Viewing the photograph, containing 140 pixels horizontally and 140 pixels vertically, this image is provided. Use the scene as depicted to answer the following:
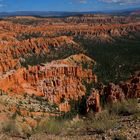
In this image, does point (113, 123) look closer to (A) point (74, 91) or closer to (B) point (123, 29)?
(A) point (74, 91)

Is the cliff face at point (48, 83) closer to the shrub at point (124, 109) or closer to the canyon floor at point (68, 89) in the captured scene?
the canyon floor at point (68, 89)

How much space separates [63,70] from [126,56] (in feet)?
139

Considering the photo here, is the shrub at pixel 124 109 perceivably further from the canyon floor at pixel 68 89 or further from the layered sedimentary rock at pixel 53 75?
the layered sedimentary rock at pixel 53 75

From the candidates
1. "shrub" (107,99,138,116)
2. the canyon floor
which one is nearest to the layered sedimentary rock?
the canyon floor

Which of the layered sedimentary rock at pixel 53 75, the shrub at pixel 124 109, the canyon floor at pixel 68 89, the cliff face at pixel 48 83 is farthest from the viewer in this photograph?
the cliff face at pixel 48 83

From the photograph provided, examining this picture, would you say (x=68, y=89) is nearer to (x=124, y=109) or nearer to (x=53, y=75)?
(x=53, y=75)

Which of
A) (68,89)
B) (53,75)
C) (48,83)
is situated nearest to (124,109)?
(68,89)

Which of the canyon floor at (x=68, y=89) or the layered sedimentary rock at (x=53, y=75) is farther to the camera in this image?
the layered sedimentary rock at (x=53, y=75)

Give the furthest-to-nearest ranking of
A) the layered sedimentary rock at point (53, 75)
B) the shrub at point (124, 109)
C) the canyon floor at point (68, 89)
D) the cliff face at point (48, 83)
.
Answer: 1. the cliff face at point (48, 83)
2. the layered sedimentary rock at point (53, 75)
3. the shrub at point (124, 109)
4. the canyon floor at point (68, 89)

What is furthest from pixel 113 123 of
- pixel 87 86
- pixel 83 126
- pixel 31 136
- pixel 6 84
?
pixel 87 86

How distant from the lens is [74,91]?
6162cm

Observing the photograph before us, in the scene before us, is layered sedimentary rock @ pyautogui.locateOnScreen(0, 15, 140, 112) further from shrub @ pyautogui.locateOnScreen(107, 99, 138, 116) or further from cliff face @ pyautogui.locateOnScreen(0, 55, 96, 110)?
shrub @ pyautogui.locateOnScreen(107, 99, 138, 116)

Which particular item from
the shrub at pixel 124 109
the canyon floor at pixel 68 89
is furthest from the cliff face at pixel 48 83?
the shrub at pixel 124 109

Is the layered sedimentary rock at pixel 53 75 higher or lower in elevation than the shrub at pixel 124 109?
lower
